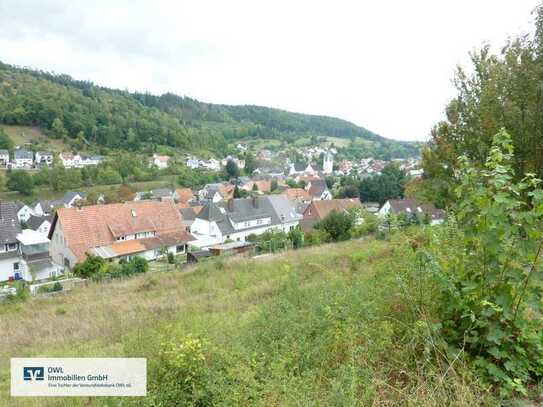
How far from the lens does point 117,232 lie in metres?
27.8

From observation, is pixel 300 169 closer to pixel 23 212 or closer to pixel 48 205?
pixel 48 205

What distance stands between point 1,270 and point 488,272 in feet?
102

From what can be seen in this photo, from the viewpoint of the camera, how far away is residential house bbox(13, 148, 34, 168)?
7706 centimetres

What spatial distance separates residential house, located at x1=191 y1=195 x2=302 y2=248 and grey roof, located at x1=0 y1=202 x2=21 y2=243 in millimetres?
14738

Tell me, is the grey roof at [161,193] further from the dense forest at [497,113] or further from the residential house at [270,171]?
the dense forest at [497,113]

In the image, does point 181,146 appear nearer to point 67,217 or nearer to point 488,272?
point 67,217

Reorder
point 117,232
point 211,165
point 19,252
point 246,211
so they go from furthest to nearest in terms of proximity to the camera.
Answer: point 211,165, point 246,211, point 117,232, point 19,252

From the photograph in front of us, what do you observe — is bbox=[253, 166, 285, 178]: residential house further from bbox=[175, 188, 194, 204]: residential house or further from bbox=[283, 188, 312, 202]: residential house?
bbox=[175, 188, 194, 204]: residential house

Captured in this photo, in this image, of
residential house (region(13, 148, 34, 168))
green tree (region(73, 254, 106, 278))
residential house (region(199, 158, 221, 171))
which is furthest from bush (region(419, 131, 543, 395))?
residential house (region(199, 158, 221, 171))

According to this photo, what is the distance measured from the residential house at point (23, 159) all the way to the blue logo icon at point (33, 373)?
3642 inches

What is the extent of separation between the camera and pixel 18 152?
258 feet

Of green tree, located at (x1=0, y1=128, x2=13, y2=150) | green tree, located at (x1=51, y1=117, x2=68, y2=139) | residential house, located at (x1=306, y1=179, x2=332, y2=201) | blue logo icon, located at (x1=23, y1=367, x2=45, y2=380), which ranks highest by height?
green tree, located at (x1=51, y1=117, x2=68, y2=139)

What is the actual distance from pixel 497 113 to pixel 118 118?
115 meters

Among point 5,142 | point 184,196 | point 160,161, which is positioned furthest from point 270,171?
point 5,142
